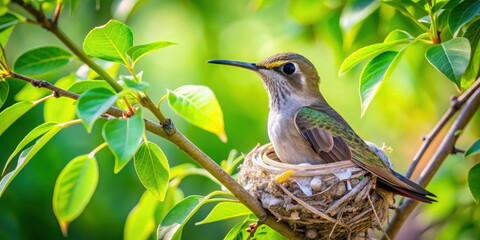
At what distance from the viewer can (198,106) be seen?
2676 millimetres

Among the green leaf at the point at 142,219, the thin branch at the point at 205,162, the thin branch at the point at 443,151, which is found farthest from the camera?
the green leaf at the point at 142,219

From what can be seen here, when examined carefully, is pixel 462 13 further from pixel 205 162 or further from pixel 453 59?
pixel 205 162

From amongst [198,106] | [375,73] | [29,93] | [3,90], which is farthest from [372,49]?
[29,93]

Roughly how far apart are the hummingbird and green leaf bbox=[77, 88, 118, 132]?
67.7 inches

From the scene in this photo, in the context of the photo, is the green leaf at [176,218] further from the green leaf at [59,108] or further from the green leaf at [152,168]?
the green leaf at [59,108]

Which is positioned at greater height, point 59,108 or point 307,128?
point 59,108

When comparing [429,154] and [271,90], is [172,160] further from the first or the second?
[429,154]

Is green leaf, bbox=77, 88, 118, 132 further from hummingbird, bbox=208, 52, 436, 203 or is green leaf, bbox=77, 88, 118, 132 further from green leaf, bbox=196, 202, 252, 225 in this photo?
hummingbird, bbox=208, 52, 436, 203

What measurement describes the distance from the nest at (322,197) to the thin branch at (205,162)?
7cm

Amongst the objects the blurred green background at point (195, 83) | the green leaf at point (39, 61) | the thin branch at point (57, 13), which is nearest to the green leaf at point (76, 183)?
the green leaf at point (39, 61)

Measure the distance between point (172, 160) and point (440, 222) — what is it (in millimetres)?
2450

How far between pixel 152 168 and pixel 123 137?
2.51 feet

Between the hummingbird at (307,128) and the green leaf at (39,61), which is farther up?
the green leaf at (39,61)

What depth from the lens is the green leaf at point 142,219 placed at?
3.70m
